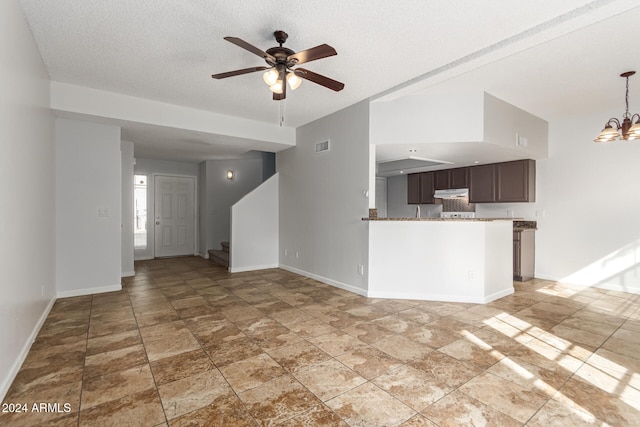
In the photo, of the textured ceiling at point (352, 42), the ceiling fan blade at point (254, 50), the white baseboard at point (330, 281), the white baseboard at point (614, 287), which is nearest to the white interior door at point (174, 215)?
the white baseboard at point (330, 281)

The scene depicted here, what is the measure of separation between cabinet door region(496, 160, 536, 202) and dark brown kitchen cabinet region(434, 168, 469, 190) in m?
0.62

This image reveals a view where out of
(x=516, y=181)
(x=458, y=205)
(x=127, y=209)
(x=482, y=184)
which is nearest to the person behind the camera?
(x=516, y=181)

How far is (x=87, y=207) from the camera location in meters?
4.38

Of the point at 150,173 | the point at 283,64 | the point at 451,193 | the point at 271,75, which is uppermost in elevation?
the point at 283,64

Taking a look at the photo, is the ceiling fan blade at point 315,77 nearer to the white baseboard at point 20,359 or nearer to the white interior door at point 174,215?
the white baseboard at point 20,359

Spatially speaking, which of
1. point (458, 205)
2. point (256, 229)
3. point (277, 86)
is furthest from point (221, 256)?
point (458, 205)

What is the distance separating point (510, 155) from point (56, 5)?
5.94 metres

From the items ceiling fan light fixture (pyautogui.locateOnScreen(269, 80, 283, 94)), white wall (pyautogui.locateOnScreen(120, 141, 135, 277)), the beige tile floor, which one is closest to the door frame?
white wall (pyautogui.locateOnScreen(120, 141, 135, 277))

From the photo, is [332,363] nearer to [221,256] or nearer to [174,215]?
[221,256]

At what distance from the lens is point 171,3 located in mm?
2375

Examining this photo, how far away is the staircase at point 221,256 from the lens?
6.45 m

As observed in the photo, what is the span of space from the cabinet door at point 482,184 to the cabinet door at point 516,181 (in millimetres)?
104

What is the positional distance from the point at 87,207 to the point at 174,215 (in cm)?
355

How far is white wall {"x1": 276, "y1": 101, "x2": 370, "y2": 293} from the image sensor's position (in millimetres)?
4457
